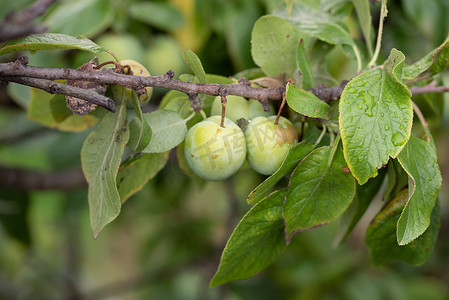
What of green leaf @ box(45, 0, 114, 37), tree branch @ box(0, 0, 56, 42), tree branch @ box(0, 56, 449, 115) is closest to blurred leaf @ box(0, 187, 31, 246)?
green leaf @ box(45, 0, 114, 37)

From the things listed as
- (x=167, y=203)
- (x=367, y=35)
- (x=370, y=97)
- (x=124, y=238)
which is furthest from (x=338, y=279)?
(x=124, y=238)

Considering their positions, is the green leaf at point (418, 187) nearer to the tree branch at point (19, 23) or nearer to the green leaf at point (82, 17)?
the tree branch at point (19, 23)

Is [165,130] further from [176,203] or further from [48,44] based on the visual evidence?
[176,203]

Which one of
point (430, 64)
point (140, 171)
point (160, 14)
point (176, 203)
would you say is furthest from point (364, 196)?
point (176, 203)

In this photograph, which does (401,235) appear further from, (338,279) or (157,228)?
(157,228)

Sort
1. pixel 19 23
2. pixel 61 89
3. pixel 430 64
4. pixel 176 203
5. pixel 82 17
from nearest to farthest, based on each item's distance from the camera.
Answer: pixel 19 23 < pixel 61 89 < pixel 430 64 < pixel 82 17 < pixel 176 203

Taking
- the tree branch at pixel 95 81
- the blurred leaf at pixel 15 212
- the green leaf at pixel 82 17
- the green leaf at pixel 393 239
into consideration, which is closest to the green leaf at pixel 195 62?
the tree branch at pixel 95 81
